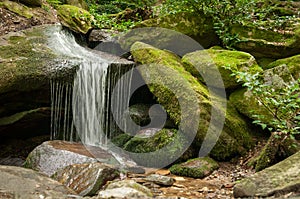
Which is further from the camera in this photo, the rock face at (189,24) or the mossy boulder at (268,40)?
the rock face at (189,24)

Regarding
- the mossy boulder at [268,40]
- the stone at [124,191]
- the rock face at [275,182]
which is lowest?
the stone at [124,191]

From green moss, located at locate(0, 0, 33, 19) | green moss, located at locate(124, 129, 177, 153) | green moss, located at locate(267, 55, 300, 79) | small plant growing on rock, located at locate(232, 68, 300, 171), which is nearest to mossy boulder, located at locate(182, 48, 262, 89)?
green moss, located at locate(267, 55, 300, 79)

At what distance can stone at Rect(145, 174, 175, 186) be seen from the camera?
15.0ft

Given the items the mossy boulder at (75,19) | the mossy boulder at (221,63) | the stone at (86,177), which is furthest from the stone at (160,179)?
the mossy boulder at (75,19)

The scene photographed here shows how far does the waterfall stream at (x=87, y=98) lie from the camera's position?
6.43 meters

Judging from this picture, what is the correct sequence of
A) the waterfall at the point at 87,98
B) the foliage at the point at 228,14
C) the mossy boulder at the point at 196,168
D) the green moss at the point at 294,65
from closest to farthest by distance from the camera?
the mossy boulder at the point at 196,168 → the green moss at the point at 294,65 → the waterfall at the point at 87,98 → the foliage at the point at 228,14

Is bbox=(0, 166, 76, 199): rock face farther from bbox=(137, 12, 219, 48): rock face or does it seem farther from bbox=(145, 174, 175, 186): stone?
bbox=(137, 12, 219, 48): rock face

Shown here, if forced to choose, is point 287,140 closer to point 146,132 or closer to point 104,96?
point 146,132

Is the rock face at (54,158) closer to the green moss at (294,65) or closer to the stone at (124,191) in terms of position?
the stone at (124,191)

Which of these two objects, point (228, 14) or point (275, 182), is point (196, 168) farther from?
point (228, 14)

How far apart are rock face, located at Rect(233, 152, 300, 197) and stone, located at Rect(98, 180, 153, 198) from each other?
1.08 metres

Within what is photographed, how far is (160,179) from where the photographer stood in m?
4.67

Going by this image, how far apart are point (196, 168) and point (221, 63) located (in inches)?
87.2

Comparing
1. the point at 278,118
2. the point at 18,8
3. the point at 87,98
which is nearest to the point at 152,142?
the point at 87,98
